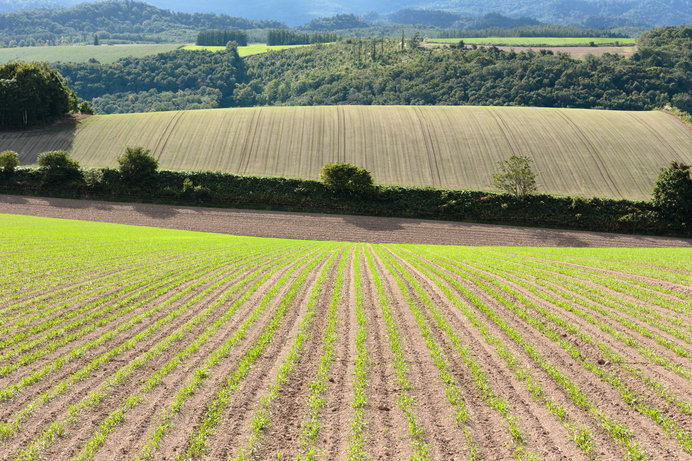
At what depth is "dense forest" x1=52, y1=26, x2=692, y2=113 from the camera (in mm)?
107625

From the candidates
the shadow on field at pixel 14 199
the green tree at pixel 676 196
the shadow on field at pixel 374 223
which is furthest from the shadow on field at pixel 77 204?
the green tree at pixel 676 196

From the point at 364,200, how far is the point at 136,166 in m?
33.4

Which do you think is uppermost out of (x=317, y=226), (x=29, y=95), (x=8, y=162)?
(x=29, y=95)

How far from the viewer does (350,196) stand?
56312mm

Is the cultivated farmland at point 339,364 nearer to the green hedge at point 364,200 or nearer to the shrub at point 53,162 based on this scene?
the green hedge at point 364,200

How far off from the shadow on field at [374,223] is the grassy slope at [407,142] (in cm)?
1225

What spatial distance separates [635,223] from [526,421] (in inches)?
2030

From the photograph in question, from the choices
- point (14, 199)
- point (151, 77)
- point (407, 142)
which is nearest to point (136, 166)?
point (14, 199)

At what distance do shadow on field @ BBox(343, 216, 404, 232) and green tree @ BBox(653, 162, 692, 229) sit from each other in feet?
106

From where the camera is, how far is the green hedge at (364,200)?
51.0 meters

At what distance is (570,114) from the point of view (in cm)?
8144

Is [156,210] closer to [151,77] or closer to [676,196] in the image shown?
[676,196]

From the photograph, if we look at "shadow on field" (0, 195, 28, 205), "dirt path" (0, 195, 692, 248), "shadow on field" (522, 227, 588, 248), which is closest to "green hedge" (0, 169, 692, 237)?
"shadow on field" (0, 195, 28, 205)

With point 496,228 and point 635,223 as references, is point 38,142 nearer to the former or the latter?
point 496,228
